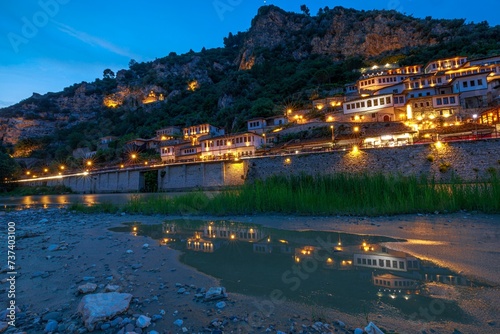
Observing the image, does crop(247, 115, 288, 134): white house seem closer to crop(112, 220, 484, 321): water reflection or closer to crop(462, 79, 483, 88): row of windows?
crop(462, 79, 483, 88): row of windows

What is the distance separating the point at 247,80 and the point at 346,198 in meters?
95.6

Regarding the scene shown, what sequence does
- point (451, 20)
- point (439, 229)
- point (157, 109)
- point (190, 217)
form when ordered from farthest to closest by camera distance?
1. point (157, 109)
2. point (451, 20)
3. point (190, 217)
4. point (439, 229)

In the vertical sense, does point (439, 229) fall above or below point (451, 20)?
below

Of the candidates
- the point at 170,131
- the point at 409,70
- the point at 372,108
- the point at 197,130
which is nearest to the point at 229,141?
the point at 197,130

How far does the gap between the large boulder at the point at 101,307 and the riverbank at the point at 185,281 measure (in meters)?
0.11

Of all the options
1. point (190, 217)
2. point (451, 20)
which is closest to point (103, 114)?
point (190, 217)

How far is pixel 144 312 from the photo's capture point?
3.15m

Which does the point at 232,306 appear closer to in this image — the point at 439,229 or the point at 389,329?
the point at 389,329

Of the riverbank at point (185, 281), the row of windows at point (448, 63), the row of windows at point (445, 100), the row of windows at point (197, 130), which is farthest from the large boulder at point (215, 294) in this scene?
the row of windows at point (448, 63)

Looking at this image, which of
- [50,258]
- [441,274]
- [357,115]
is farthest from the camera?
[357,115]

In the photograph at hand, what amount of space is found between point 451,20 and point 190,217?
13353cm

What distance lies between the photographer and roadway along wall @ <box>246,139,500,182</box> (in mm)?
26031

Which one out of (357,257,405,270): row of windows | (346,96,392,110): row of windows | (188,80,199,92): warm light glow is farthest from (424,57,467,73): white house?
(188,80,199,92): warm light glow

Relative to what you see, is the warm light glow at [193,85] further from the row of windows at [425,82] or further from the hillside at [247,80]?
the row of windows at [425,82]
